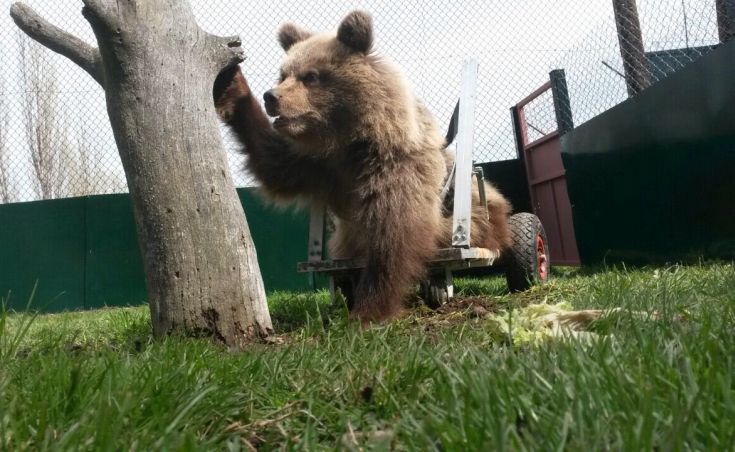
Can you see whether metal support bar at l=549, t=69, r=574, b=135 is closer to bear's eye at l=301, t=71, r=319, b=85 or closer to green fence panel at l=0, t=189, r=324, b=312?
green fence panel at l=0, t=189, r=324, b=312

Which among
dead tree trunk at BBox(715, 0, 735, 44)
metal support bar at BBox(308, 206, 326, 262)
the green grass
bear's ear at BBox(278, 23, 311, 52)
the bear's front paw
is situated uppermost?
bear's ear at BBox(278, 23, 311, 52)

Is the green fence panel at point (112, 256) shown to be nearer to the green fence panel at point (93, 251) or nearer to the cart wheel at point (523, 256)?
the green fence panel at point (93, 251)

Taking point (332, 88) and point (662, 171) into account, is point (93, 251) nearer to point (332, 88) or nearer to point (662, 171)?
point (332, 88)

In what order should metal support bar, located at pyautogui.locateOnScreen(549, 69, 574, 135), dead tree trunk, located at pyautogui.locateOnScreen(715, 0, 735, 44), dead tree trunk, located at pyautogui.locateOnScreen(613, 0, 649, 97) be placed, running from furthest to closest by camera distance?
metal support bar, located at pyautogui.locateOnScreen(549, 69, 574, 135) < dead tree trunk, located at pyautogui.locateOnScreen(613, 0, 649, 97) < dead tree trunk, located at pyautogui.locateOnScreen(715, 0, 735, 44)

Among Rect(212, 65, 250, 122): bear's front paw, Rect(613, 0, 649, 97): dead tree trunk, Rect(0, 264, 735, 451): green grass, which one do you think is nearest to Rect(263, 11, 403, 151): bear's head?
Rect(212, 65, 250, 122): bear's front paw

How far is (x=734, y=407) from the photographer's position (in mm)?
1121

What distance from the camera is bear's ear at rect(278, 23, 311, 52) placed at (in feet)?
16.3

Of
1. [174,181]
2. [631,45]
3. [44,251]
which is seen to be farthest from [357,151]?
[44,251]

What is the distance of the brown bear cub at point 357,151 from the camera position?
3926 mm

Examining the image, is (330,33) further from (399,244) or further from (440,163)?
(399,244)

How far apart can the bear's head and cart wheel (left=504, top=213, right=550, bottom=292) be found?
5.68 feet

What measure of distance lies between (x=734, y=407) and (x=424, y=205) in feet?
10.1

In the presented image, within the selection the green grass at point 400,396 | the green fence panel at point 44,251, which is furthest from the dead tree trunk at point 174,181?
the green fence panel at point 44,251

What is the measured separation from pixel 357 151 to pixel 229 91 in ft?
→ 3.00
